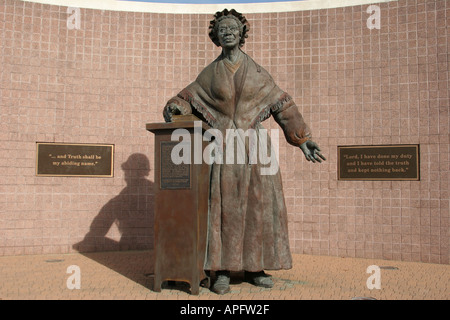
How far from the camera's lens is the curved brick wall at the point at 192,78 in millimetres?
7270

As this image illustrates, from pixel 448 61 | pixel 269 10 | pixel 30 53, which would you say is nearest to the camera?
pixel 448 61

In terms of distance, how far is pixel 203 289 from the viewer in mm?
4824

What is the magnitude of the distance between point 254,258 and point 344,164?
3517mm

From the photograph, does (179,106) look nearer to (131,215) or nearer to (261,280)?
(261,280)

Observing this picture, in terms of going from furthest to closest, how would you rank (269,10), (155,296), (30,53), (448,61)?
(269,10), (30,53), (448,61), (155,296)

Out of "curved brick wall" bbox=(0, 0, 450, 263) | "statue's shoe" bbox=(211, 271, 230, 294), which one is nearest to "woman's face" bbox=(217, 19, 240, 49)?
"statue's shoe" bbox=(211, 271, 230, 294)

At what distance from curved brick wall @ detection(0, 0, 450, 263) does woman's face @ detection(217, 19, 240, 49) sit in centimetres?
324

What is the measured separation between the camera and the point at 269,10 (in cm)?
821

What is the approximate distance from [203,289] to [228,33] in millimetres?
2778

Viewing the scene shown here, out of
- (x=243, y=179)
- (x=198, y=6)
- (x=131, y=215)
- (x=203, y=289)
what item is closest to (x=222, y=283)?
(x=203, y=289)

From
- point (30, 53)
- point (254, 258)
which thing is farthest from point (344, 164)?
point (30, 53)

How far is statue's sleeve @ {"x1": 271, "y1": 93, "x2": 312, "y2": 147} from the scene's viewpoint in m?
5.07

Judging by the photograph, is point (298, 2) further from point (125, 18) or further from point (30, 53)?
point (30, 53)

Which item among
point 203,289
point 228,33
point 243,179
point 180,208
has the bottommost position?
point 203,289
